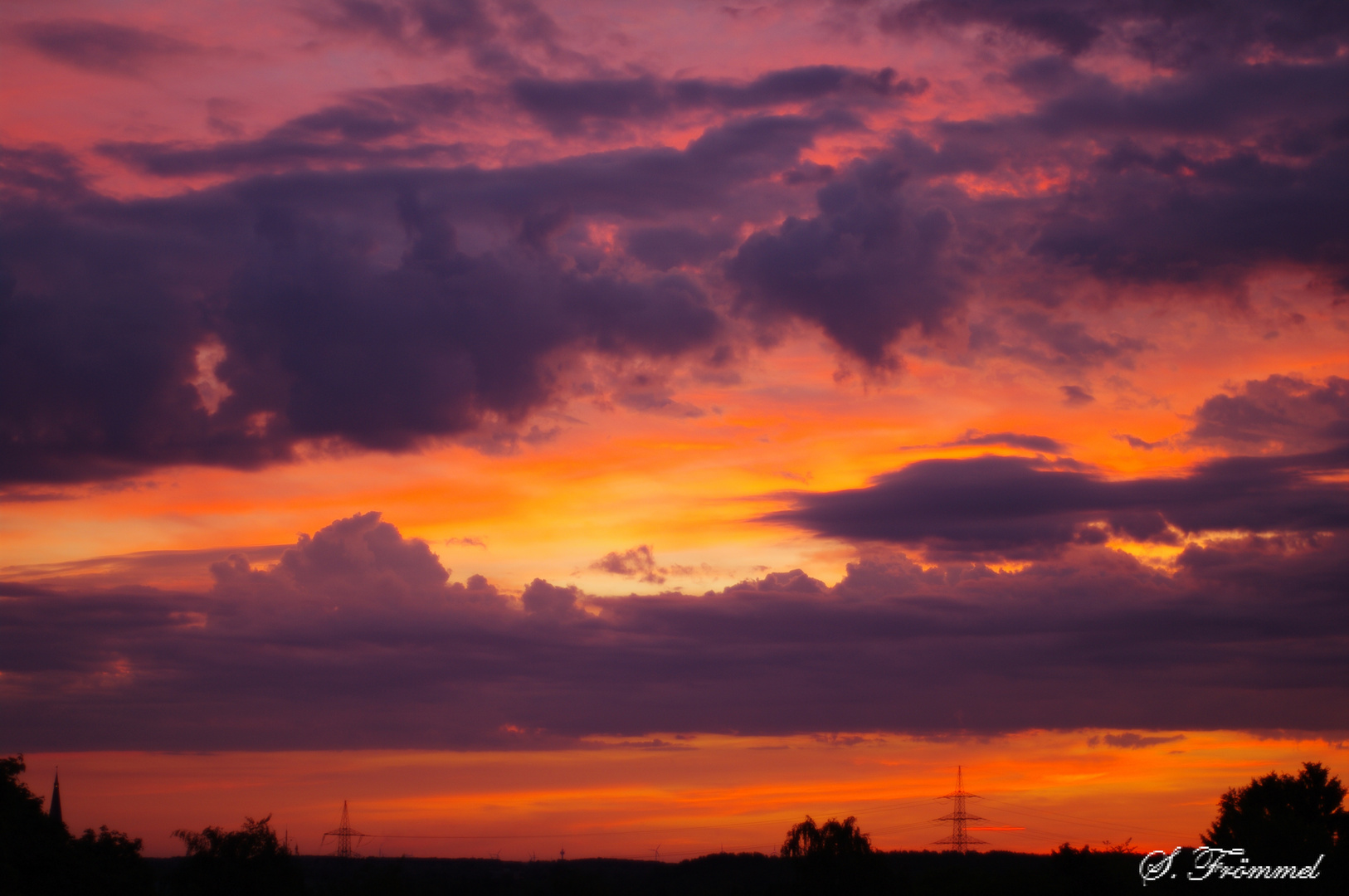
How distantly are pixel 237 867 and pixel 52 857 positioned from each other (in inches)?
1031

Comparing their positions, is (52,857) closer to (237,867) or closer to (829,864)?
(237,867)

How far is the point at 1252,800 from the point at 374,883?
91.3 metres

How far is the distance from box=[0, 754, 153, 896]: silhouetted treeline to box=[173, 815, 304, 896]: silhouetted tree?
40.4 feet

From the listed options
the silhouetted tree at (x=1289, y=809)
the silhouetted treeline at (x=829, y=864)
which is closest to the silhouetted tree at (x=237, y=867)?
the silhouetted treeline at (x=829, y=864)

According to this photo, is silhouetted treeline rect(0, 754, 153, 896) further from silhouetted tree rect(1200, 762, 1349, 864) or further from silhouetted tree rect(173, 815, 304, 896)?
silhouetted tree rect(1200, 762, 1349, 864)

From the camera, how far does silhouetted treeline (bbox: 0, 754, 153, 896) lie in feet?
188

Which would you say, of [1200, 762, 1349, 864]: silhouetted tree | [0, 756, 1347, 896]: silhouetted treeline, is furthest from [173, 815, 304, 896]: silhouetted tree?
[1200, 762, 1349, 864]: silhouetted tree

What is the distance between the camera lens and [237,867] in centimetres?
8406

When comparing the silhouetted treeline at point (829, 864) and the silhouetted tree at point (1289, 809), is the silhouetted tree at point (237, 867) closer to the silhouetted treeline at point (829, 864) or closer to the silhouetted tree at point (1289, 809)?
the silhouetted treeline at point (829, 864)

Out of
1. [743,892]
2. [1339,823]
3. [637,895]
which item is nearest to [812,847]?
[743,892]

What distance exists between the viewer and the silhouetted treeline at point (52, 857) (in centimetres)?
5744

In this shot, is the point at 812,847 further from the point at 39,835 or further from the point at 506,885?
the point at 506,885

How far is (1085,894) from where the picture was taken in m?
72.6

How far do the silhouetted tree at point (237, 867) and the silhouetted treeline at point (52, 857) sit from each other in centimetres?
1230
